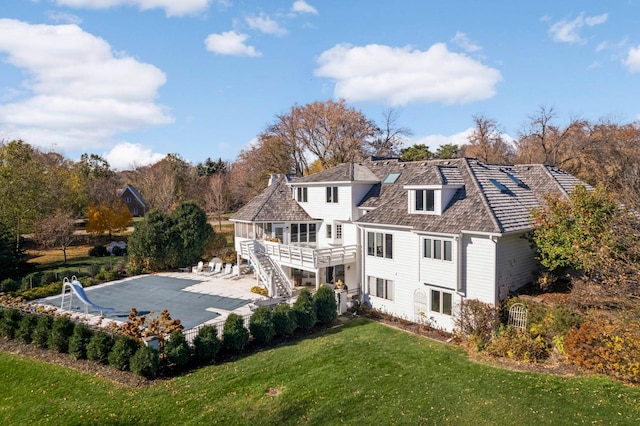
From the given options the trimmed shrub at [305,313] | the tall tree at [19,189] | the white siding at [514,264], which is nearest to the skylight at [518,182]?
the white siding at [514,264]

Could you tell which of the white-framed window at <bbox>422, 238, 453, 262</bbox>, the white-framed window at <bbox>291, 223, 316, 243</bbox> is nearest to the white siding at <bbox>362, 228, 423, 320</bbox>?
the white-framed window at <bbox>422, 238, 453, 262</bbox>

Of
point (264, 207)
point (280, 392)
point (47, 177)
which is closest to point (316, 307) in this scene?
point (280, 392)

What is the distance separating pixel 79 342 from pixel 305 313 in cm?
971

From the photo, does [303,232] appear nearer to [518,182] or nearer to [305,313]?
[305,313]

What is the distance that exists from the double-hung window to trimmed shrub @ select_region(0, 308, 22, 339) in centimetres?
1789

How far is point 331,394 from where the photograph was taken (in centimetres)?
1316

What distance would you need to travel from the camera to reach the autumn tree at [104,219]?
4503 cm

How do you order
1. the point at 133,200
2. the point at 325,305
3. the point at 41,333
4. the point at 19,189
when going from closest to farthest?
the point at 41,333
the point at 325,305
the point at 19,189
the point at 133,200

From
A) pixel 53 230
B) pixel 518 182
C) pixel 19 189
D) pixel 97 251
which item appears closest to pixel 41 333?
pixel 53 230

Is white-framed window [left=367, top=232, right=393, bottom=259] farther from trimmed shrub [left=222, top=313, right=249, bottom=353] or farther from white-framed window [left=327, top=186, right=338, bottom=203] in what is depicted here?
trimmed shrub [left=222, top=313, right=249, bottom=353]

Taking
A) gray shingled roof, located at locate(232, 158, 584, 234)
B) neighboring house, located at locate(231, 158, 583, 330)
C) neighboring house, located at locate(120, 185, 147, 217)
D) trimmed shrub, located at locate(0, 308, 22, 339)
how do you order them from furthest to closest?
1. neighboring house, located at locate(120, 185, 147, 217)
2. trimmed shrub, located at locate(0, 308, 22, 339)
3. gray shingled roof, located at locate(232, 158, 584, 234)
4. neighboring house, located at locate(231, 158, 583, 330)

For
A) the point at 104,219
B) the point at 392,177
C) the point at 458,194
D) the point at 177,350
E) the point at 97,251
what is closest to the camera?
the point at 177,350

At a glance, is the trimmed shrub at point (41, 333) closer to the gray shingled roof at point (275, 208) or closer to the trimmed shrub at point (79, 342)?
the trimmed shrub at point (79, 342)

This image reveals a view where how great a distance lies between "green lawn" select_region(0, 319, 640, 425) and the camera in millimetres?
11539
